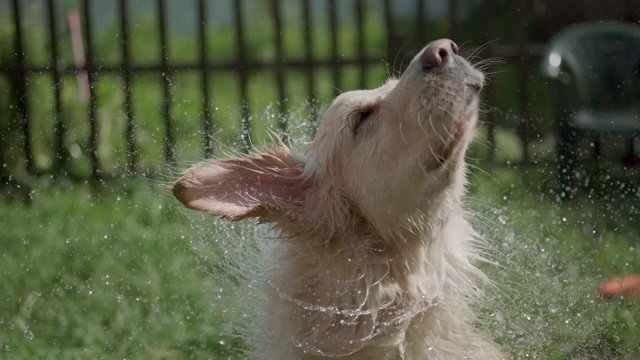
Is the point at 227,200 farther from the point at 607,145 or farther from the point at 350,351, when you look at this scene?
the point at 607,145

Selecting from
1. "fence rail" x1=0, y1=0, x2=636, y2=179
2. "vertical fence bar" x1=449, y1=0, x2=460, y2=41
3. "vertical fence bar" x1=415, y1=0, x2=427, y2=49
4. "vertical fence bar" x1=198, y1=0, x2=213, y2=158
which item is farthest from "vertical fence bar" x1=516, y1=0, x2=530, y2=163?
"vertical fence bar" x1=198, y1=0, x2=213, y2=158

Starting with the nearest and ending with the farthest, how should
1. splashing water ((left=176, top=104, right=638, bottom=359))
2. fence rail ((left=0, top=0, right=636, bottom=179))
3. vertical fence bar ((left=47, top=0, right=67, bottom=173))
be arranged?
splashing water ((left=176, top=104, right=638, bottom=359))
vertical fence bar ((left=47, top=0, right=67, bottom=173))
fence rail ((left=0, top=0, right=636, bottom=179))

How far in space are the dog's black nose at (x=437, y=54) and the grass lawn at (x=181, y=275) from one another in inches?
47.1

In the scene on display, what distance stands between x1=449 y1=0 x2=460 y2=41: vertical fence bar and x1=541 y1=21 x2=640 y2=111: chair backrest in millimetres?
884

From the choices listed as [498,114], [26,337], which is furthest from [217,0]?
[26,337]

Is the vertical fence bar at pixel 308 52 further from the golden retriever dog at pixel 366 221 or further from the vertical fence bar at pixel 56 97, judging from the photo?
the golden retriever dog at pixel 366 221

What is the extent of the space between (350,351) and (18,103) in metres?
5.96

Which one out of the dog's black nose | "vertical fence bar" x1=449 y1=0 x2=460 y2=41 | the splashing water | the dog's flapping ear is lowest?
the splashing water

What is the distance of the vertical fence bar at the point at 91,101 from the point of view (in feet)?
29.1

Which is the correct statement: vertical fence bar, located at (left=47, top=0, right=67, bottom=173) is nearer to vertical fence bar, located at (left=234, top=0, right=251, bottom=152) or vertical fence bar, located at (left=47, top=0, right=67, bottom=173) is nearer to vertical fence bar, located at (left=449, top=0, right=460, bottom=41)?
vertical fence bar, located at (left=234, top=0, right=251, bottom=152)

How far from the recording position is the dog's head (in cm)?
381

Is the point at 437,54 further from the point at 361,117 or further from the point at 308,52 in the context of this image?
the point at 308,52

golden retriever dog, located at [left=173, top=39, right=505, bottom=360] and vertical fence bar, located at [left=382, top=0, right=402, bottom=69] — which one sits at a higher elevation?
golden retriever dog, located at [left=173, top=39, right=505, bottom=360]

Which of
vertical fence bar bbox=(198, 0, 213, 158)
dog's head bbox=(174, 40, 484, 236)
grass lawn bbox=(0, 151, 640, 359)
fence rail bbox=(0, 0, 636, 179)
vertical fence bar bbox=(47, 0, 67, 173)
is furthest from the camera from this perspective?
fence rail bbox=(0, 0, 636, 179)
